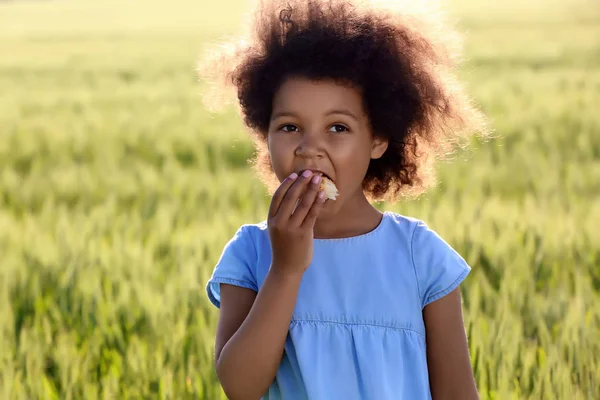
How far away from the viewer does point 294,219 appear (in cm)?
164

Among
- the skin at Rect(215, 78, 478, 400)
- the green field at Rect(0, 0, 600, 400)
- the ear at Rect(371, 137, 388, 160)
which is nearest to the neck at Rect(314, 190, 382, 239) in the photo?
the skin at Rect(215, 78, 478, 400)

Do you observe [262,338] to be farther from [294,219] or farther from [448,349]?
[448,349]

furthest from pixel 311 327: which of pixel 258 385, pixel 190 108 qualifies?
pixel 190 108

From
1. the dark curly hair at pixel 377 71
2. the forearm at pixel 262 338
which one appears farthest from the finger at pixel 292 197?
the dark curly hair at pixel 377 71

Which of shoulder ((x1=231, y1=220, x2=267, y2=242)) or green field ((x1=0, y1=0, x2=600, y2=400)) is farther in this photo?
green field ((x1=0, y1=0, x2=600, y2=400))

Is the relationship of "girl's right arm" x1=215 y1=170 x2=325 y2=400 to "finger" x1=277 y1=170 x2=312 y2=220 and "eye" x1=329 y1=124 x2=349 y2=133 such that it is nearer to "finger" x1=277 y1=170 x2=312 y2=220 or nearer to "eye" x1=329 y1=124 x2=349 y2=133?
"finger" x1=277 y1=170 x2=312 y2=220

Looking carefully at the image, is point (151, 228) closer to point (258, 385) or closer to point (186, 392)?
point (186, 392)

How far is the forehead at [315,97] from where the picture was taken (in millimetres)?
1748

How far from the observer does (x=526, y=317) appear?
2.96 meters

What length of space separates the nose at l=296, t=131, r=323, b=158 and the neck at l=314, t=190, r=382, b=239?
0.49 feet

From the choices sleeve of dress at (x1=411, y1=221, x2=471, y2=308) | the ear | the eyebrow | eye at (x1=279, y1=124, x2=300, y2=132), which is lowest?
sleeve of dress at (x1=411, y1=221, x2=471, y2=308)

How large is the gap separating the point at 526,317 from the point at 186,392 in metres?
1.07

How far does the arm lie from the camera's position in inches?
69.0

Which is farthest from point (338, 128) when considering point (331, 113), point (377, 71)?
point (377, 71)
